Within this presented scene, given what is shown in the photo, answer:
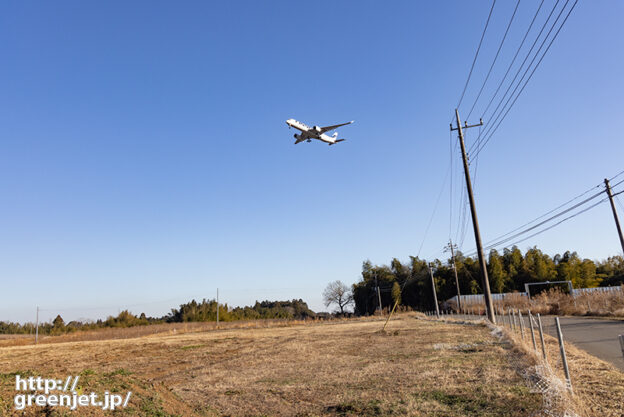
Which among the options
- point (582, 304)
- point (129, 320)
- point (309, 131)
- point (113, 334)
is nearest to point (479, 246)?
point (309, 131)

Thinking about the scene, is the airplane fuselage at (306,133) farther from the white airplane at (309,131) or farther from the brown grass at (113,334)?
the brown grass at (113,334)

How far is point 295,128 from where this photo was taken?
78.5 ft

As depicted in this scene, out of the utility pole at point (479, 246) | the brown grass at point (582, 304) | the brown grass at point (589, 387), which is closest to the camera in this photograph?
the brown grass at point (589, 387)

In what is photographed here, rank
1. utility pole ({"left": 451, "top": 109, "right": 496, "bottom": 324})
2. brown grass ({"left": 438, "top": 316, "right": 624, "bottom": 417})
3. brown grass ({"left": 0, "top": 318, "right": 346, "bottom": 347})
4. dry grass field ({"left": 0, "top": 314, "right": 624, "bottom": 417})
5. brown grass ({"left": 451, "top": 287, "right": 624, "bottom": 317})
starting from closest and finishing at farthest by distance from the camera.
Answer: brown grass ({"left": 438, "top": 316, "right": 624, "bottom": 417}) < dry grass field ({"left": 0, "top": 314, "right": 624, "bottom": 417}) < utility pole ({"left": 451, "top": 109, "right": 496, "bottom": 324}) < brown grass ({"left": 451, "top": 287, "right": 624, "bottom": 317}) < brown grass ({"left": 0, "top": 318, "right": 346, "bottom": 347})

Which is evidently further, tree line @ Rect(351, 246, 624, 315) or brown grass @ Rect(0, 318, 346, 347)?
tree line @ Rect(351, 246, 624, 315)

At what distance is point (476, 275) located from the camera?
62594 mm

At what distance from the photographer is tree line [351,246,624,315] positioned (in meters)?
51.9

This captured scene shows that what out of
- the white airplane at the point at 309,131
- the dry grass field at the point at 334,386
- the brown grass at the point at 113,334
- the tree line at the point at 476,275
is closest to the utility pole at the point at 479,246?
the white airplane at the point at 309,131

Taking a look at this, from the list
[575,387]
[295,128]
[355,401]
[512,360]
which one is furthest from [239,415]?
[295,128]

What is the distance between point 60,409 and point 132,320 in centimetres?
6640

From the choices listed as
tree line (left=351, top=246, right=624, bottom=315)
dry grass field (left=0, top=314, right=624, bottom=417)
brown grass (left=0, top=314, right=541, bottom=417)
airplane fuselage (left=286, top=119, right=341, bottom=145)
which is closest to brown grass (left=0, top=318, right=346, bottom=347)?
tree line (left=351, top=246, right=624, bottom=315)

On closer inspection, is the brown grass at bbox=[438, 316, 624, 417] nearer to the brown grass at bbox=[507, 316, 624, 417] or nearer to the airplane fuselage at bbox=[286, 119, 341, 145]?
the brown grass at bbox=[507, 316, 624, 417]

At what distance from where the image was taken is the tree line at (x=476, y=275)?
51875mm

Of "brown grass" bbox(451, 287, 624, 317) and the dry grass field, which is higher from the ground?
the dry grass field
